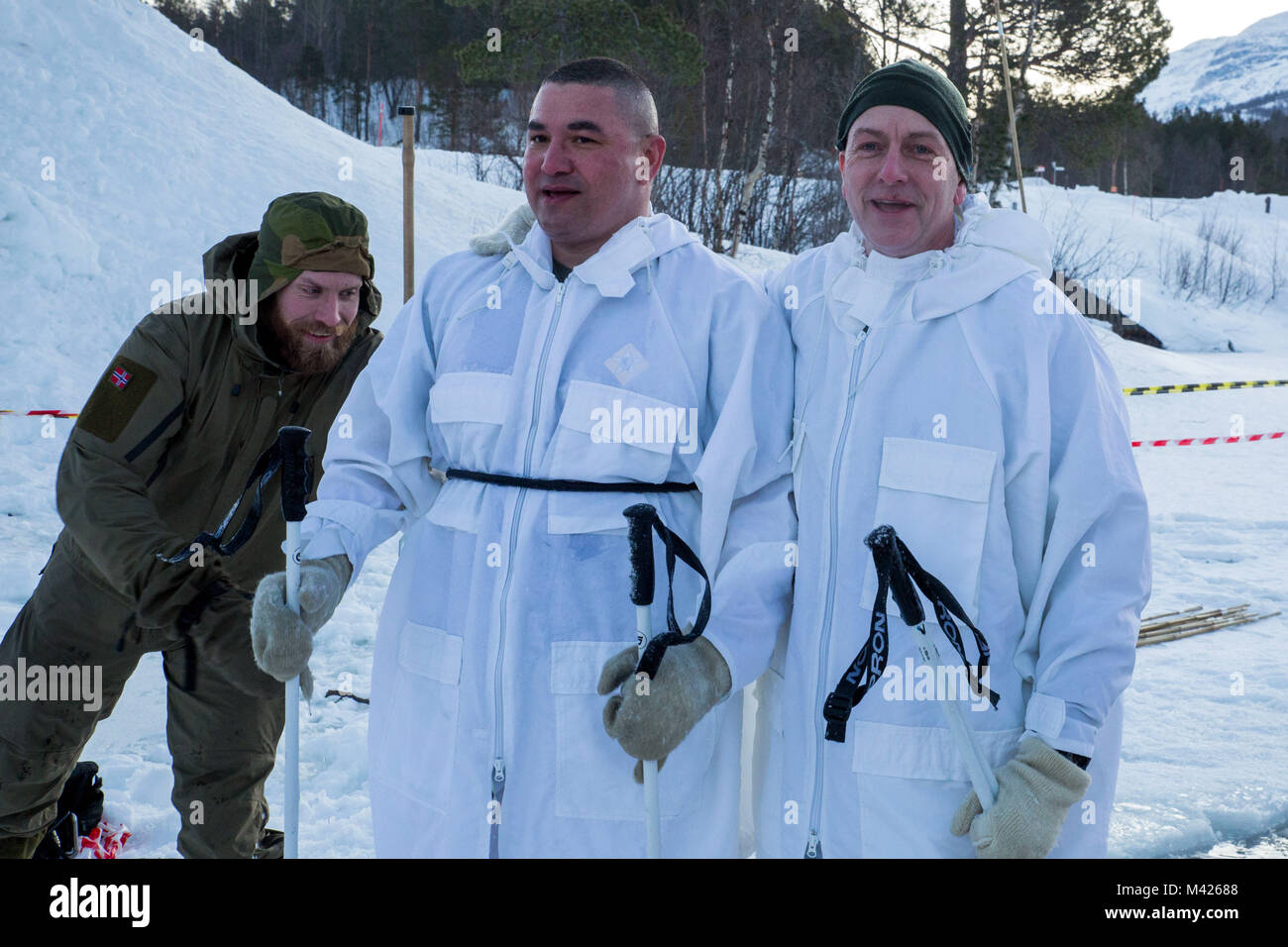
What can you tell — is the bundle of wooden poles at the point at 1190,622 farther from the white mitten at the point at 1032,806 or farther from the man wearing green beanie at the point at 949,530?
the white mitten at the point at 1032,806

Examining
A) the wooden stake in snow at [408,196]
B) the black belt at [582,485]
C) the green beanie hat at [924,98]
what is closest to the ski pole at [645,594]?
the black belt at [582,485]

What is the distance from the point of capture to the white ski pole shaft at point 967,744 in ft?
6.26

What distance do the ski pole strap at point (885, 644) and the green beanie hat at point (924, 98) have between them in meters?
0.81

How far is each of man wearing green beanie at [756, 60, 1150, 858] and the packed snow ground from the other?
73.7 inches

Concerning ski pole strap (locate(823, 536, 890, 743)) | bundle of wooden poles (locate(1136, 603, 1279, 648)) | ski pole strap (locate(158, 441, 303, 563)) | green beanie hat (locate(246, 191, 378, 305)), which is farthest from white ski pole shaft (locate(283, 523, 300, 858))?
bundle of wooden poles (locate(1136, 603, 1279, 648))

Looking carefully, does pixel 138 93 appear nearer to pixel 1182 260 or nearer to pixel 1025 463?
pixel 1025 463

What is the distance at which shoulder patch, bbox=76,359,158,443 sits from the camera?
2834mm

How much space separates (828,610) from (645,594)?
38 centimetres

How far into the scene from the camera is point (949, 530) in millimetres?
2035

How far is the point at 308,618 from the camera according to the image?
226 cm

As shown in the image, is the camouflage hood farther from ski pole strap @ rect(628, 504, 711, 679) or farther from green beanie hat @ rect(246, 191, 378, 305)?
ski pole strap @ rect(628, 504, 711, 679)

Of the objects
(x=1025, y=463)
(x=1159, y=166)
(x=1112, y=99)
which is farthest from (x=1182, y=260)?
(x=1025, y=463)

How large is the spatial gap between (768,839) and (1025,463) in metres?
0.88

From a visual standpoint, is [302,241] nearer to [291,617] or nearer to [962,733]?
[291,617]
